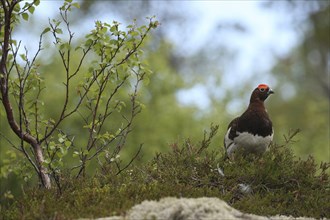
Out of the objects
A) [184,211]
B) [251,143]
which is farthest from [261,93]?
[184,211]

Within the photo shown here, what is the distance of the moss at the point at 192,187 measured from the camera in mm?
6527

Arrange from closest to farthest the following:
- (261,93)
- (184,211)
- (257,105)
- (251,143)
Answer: (184,211) → (251,143) → (257,105) → (261,93)

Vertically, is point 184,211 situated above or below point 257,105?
below

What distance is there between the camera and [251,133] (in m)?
8.73

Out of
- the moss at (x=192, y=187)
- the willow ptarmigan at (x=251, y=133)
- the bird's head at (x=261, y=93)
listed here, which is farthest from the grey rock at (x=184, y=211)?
the bird's head at (x=261, y=93)

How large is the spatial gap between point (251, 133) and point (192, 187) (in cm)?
196

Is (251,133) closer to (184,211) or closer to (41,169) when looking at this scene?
(41,169)

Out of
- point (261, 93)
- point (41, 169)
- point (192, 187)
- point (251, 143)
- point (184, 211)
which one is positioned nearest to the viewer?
point (184, 211)

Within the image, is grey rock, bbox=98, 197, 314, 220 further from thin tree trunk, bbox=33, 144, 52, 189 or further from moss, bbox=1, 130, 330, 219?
thin tree trunk, bbox=33, 144, 52, 189

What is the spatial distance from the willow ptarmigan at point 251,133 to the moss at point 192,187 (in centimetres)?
37

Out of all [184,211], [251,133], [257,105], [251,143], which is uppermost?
[257,105]

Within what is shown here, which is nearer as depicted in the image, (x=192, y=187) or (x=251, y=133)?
(x=192, y=187)

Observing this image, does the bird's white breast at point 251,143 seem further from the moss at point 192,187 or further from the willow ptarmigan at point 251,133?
the moss at point 192,187

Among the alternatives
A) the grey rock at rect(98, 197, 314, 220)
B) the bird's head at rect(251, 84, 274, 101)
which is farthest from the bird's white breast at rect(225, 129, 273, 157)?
the grey rock at rect(98, 197, 314, 220)
